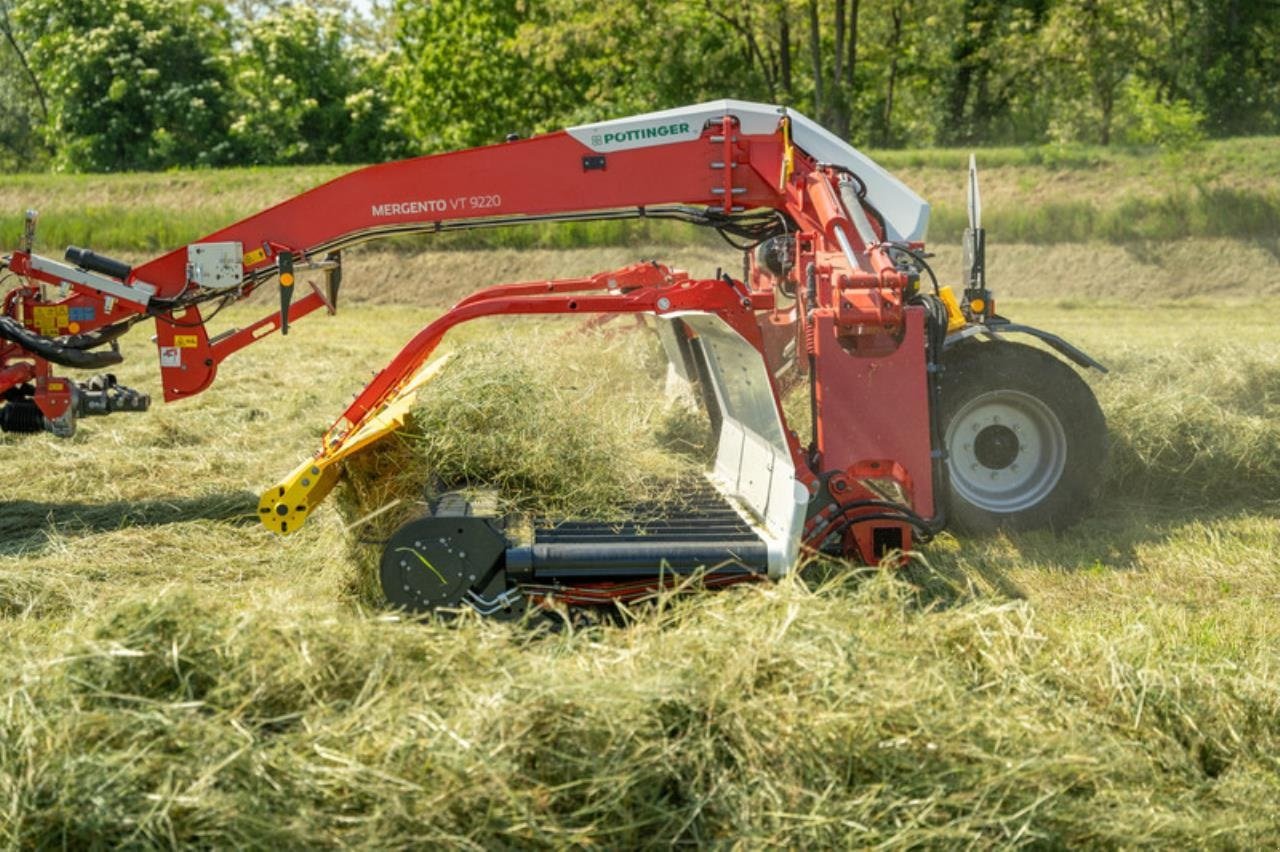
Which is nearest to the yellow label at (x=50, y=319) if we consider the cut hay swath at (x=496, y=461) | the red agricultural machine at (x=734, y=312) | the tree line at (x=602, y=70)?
the red agricultural machine at (x=734, y=312)

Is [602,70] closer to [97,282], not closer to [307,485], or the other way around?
[97,282]

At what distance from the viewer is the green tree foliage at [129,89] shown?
34562 mm

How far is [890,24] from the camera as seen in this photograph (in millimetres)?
35250

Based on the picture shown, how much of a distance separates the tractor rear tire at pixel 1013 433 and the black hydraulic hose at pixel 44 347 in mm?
4468

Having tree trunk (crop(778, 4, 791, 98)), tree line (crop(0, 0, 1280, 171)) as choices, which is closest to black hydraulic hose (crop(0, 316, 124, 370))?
tree line (crop(0, 0, 1280, 171))

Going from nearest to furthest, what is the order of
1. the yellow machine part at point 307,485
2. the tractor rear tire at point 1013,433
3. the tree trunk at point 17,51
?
the yellow machine part at point 307,485
the tractor rear tire at point 1013,433
the tree trunk at point 17,51

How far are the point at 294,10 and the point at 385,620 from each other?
1406 inches

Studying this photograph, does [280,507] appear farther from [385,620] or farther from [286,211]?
[286,211]

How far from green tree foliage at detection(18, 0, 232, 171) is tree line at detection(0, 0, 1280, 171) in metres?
0.05

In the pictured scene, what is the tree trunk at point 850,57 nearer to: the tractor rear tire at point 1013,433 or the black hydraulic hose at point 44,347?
the tractor rear tire at point 1013,433

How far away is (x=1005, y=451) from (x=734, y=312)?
1.93 metres

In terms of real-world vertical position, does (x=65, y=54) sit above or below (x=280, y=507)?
above

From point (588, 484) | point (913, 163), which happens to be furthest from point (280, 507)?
point (913, 163)

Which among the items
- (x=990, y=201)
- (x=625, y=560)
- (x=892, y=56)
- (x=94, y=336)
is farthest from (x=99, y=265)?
(x=892, y=56)
